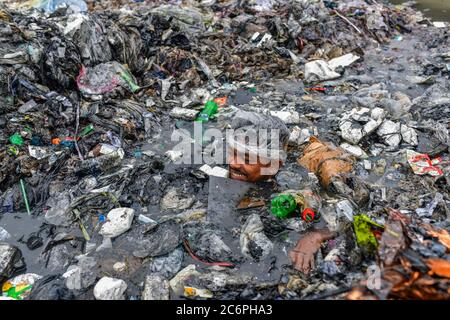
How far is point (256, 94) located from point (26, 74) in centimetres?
344

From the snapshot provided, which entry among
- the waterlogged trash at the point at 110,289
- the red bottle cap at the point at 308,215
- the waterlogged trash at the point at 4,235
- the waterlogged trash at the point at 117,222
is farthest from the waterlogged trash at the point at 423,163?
the waterlogged trash at the point at 4,235

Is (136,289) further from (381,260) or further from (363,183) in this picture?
(363,183)

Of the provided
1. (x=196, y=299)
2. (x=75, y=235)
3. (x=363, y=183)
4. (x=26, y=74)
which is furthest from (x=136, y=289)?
(x=26, y=74)

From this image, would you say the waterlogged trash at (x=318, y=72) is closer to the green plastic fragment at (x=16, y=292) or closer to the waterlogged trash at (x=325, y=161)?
the waterlogged trash at (x=325, y=161)

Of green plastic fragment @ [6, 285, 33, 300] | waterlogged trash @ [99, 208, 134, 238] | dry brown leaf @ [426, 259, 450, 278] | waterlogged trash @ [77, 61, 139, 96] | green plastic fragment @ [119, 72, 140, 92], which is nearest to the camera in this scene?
dry brown leaf @ [426, 259, 450, 278]

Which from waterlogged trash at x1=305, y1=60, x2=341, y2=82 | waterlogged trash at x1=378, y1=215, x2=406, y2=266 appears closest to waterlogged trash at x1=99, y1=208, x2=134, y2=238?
waterlogged trash at x1=378, y1=215, x2=406, y2=266

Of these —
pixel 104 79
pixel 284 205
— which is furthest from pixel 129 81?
pixel 284 205

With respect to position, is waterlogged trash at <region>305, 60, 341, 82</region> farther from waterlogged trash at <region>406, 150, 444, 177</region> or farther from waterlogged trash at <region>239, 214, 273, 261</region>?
waterlogged trash at <region>239, 214, 273, 261</region>

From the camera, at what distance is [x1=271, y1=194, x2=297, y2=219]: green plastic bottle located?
3.24 metres

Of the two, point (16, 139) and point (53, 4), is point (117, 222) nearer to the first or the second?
point (16, 139)

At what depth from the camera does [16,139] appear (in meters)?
4.05

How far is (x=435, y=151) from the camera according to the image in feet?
13.6

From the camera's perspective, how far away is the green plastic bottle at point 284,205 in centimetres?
324

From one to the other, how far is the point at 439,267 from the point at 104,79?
480cm
